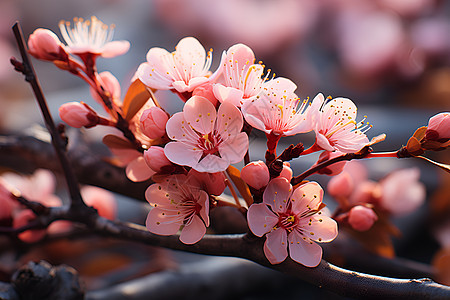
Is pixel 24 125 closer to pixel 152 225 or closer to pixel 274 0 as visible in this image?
pixel 152 225

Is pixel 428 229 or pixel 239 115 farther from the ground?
pixel 239 115

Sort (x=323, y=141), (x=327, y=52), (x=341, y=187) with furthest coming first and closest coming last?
(x=327, y=52), (x=341, y=187), (x=323, y=141)

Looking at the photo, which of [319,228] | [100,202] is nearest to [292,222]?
[319,228]

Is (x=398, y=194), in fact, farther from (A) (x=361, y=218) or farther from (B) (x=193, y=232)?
(B) (x=193, y=232)

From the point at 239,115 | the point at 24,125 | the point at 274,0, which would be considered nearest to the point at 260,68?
the point at 239,115

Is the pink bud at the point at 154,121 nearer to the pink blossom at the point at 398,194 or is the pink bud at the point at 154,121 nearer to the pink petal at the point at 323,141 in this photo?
the pink petal at the point at 323,141

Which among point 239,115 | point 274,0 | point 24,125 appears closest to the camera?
point 239,115
